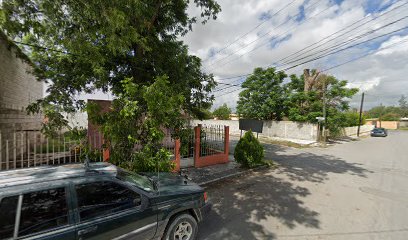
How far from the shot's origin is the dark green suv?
2.04 metres

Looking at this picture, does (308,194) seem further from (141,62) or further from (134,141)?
(141,62)

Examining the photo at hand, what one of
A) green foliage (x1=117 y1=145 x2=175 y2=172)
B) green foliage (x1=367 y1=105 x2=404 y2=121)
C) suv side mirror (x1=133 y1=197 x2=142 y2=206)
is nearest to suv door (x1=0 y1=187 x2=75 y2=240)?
suv side mirror (x1=133 y1=197 x2=142 y2=206)

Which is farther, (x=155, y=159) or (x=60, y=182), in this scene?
(x=155, y=159)

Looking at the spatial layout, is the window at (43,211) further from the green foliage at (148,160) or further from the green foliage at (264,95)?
the green foliage at (264,95)

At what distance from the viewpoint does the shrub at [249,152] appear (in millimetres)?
8258

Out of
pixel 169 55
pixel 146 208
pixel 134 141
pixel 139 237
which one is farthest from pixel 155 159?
pixel 169 55

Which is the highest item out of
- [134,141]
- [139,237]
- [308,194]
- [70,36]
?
[70,36]

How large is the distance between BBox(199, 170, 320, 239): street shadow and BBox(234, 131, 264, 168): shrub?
1445mm

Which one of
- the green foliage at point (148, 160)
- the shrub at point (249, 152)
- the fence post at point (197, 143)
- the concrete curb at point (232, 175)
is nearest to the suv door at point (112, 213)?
the green foliage at point (148, 160)

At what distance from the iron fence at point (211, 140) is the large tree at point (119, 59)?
6.48ft

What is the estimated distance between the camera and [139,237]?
268 cm

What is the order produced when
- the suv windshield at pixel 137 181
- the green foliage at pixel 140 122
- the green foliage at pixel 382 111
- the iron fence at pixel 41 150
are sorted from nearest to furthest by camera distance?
the suv windshield at pixel 137 181, the green foliage at pixel 140 122, the iron fence at pixel 41 150, the green foliage at pixel 382 111

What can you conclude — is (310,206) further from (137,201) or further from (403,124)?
(403,124)

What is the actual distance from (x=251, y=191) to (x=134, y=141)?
3925mm
